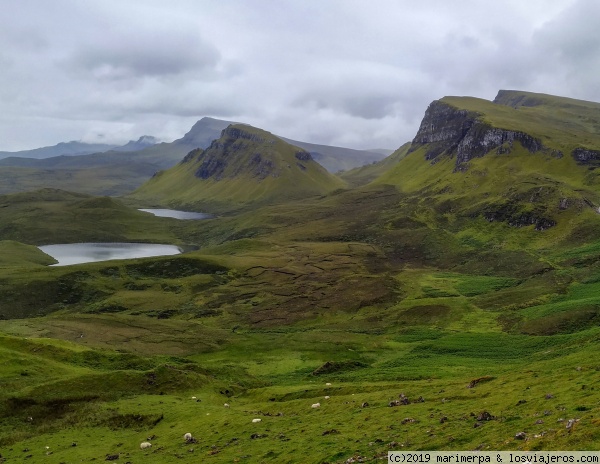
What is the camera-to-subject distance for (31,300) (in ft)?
507

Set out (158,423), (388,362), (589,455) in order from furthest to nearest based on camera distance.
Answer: (388,362), (158,423), (589,455)

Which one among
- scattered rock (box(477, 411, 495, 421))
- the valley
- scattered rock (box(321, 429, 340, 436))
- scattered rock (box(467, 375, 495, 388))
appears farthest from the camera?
scattered rock (box(467, 375, 495, 388))

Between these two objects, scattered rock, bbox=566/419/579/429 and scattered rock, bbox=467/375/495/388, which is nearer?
scattered rock, bbox=566/419/579/429

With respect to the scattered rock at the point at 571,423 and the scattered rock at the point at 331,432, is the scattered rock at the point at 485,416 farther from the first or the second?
the scattered rock at the point at 331,432

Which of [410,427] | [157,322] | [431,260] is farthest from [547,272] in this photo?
[410,427]

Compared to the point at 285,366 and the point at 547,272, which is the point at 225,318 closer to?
→ the point at 285,366

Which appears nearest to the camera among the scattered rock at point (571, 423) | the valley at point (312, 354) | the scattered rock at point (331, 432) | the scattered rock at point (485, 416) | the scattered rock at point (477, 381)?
the scattered rock at point (571, 423)

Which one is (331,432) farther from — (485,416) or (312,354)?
(312,354)

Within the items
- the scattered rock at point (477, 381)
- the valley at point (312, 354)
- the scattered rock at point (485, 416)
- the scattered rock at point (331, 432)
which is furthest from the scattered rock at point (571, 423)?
the scattered rock at point (477, 381)

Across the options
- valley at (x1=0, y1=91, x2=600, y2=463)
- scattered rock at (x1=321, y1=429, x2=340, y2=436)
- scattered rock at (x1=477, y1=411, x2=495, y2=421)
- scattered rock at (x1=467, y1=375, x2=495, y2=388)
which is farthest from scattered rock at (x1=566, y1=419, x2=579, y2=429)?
scattered rock at (x1=467, y1=375, x2=495, y2=388)

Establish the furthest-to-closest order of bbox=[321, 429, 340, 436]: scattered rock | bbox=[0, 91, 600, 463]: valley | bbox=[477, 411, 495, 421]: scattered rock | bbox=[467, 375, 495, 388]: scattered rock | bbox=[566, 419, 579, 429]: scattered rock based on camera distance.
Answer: bbox=[467, 375, 495, 388]: scattered rock → bbox=[321, 429, 340, 436]: scattered rock → bbox=[0, 91, 600, 463]: valley → bbox=[477, 411, 495, 421]: scattered rock → bbox=[566, 419, 579, 429]: scattered rock

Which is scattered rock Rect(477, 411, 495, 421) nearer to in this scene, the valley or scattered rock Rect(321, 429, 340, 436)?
the valley

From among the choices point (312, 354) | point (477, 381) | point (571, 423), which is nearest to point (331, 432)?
point (571, 423)

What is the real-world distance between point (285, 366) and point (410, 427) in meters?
47.3
